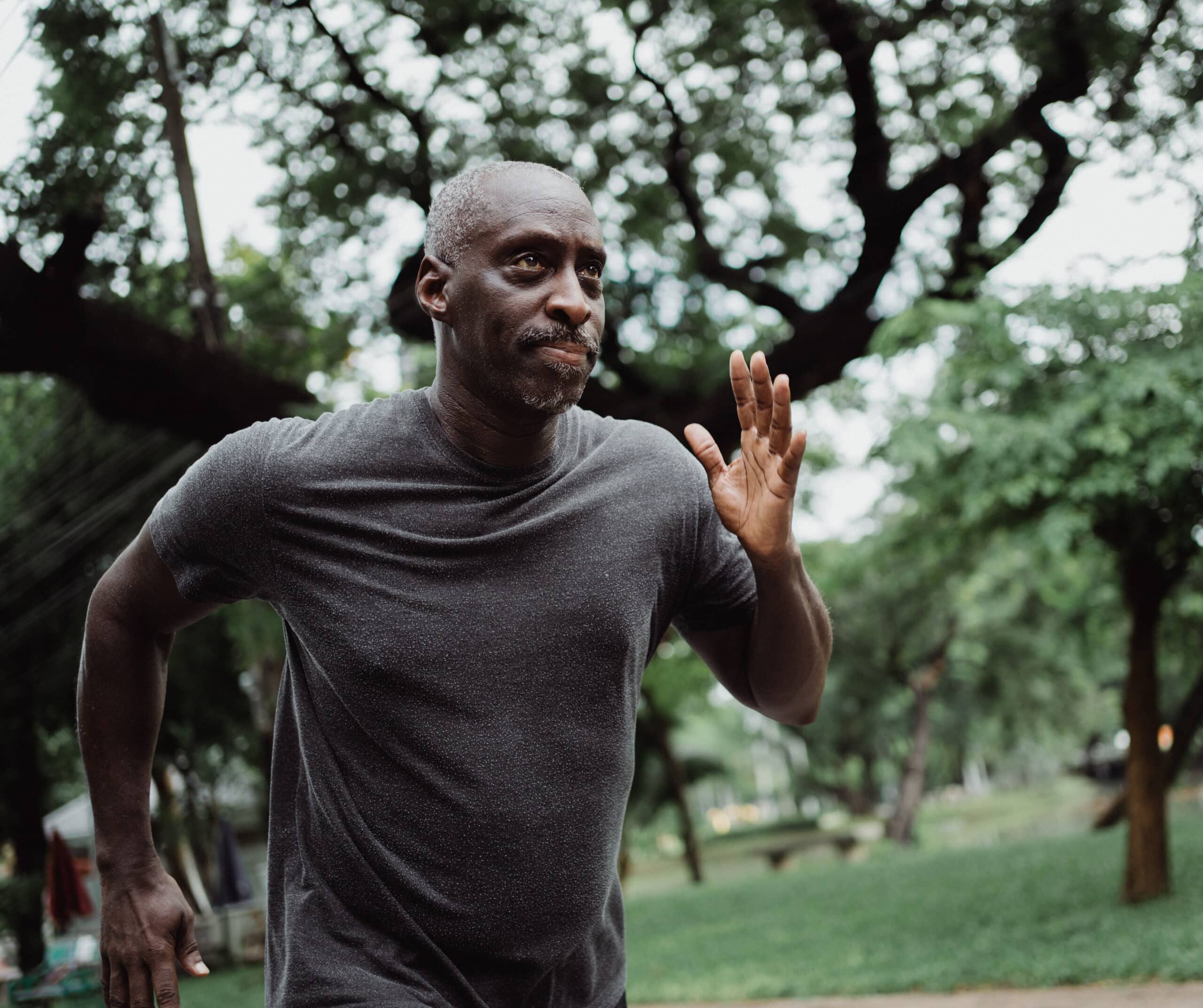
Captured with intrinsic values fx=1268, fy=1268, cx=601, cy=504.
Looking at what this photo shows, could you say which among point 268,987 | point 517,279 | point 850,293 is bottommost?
point 268,987

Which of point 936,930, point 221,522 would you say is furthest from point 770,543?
point 936,930

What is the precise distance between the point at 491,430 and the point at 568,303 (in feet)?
0.80

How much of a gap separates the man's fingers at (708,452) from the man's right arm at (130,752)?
84 centimetres

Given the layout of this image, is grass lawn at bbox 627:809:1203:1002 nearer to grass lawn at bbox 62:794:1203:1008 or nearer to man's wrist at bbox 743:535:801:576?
grass lawn at bbox 62:794:1203:1008

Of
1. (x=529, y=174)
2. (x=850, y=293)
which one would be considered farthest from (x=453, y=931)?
(x=850, y=293)

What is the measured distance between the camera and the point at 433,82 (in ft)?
33.7

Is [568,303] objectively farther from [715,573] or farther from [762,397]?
[715,573]

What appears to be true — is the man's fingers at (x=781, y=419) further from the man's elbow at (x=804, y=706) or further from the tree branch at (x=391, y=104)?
the tree branch at (x=391, y=104)

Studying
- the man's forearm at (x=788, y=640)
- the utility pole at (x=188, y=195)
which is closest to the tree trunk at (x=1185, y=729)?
the utility pole at (x=188, y=195)

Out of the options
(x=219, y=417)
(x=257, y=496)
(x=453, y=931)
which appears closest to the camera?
(x=453, y=931)

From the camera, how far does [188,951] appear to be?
2070mm

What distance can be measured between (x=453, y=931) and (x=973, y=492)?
7482mm

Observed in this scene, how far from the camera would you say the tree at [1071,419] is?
8.05 metres

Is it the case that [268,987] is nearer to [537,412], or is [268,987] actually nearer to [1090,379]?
[537,412]
